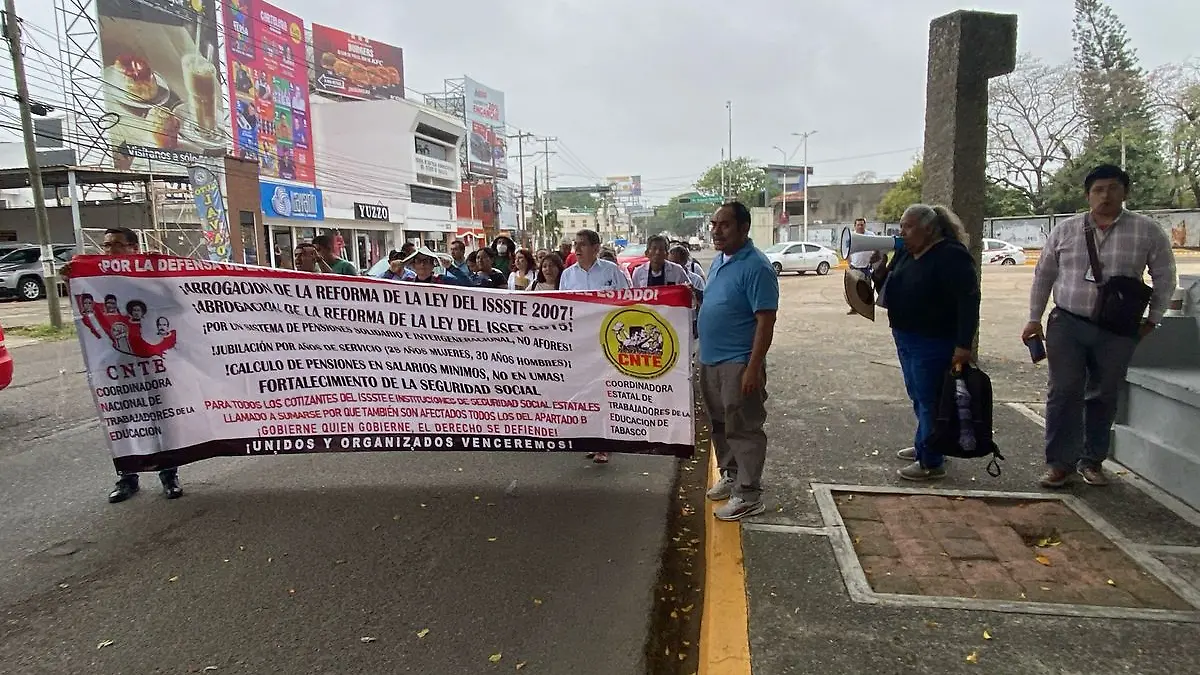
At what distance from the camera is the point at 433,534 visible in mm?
4078

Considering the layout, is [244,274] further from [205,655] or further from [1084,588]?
[1084,588]

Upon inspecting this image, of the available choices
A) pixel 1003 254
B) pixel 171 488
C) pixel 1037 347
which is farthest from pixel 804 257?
pixel 171 488

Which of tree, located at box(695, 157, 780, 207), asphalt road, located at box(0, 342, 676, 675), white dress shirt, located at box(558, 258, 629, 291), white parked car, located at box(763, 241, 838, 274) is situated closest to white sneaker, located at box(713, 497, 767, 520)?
asphalt road, located at box(0, 342, 676, 675)

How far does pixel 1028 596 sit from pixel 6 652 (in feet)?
13.4

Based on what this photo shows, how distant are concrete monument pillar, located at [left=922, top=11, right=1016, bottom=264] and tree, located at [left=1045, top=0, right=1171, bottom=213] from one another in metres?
42.7

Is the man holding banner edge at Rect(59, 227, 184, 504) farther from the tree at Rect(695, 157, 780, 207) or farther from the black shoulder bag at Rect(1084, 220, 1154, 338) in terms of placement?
the tree at Rect(695, 157, 780, 207)

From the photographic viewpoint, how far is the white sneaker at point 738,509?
4.02 meters

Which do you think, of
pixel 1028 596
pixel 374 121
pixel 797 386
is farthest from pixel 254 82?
pixel 1028 596

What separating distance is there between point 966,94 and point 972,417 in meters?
4.69

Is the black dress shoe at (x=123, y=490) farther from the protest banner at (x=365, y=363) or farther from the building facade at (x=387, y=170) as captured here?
the building facade at (x=387, y=170)

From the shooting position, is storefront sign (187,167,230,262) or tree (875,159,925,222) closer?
storefront sign (187,167,230,262)

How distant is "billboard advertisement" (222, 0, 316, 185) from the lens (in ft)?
142

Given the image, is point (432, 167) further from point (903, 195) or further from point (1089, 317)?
point (1089, 317)

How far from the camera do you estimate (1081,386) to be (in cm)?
413
